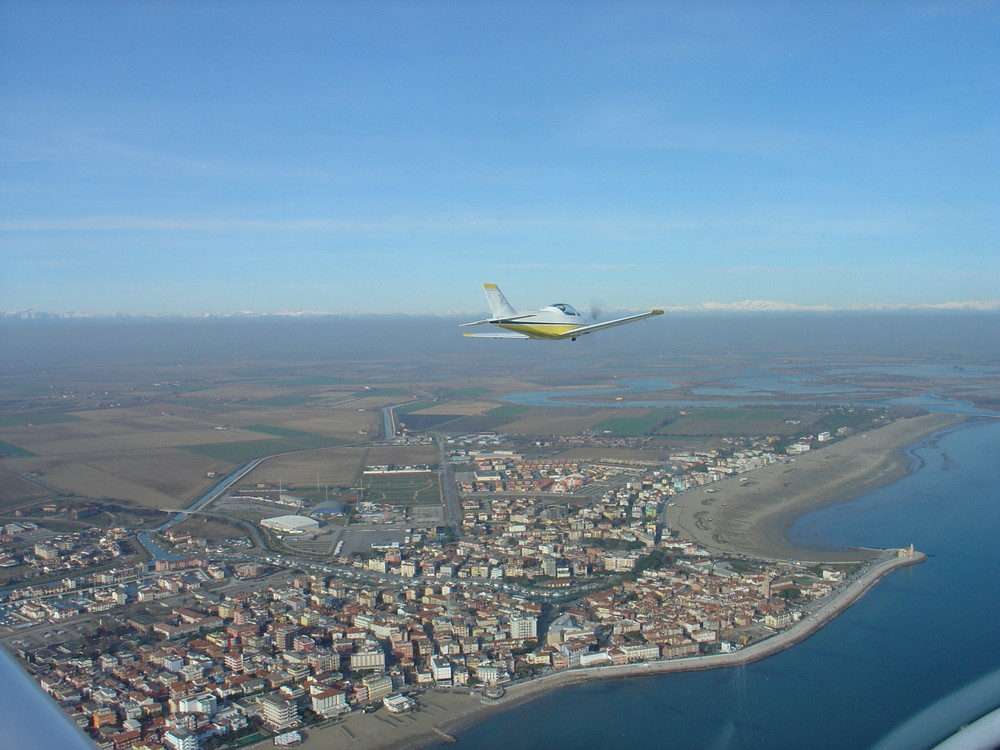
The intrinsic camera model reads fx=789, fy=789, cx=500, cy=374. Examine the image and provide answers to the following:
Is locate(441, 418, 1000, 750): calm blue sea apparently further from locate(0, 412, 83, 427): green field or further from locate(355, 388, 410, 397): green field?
locate(355, 388, 410, 397): green field

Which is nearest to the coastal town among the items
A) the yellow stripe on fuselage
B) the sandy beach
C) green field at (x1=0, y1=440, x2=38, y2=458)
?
the sandy beach

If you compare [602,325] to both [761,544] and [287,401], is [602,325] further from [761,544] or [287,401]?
[287,401]

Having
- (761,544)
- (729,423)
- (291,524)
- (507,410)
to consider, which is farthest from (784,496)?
(507,410)

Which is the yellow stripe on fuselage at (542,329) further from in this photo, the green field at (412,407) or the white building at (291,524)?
the green field at (412,407)

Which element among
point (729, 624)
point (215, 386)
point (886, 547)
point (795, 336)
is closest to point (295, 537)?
point (729, 624)

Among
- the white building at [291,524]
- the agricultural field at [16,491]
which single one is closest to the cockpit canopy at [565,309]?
the white building at [291,524]

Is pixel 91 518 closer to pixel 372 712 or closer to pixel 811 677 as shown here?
pixel 372 712

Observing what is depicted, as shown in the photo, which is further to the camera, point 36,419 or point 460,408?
point 460,408
